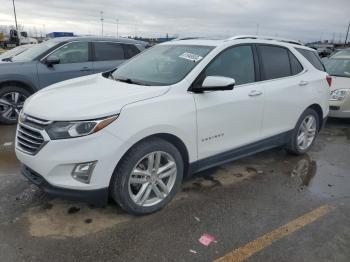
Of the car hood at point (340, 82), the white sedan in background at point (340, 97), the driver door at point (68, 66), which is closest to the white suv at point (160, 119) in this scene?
the white sedan in background at point (340, 97)

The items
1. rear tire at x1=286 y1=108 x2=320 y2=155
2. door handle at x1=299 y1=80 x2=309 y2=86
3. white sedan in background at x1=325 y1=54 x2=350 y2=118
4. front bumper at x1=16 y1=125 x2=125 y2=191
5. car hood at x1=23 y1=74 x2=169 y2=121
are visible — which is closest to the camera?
front bumper at x1=16 y1=125 x2=125 y2=191

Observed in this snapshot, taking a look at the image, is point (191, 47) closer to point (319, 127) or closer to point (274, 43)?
point (274, 43)

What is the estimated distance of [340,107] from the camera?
7375 millimetres

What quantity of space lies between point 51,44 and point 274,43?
480 centimetres

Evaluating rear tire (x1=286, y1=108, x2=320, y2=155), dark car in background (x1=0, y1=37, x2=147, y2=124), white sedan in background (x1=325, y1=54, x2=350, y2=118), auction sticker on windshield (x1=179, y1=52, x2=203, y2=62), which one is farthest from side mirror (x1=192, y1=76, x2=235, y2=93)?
white sedan in background (x1=325, y1=54, x2=350, y2=118)

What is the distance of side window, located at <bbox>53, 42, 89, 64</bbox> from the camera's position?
7.40 meters

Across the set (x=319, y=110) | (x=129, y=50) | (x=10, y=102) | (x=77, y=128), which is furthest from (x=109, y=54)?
(x=77, y=128)

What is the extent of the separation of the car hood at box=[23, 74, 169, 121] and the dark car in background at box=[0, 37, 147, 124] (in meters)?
3.39

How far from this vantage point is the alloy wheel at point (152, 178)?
3.38m

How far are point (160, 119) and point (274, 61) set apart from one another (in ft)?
7.17

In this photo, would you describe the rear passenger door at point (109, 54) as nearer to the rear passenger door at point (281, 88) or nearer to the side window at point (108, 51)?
the side window at point (108, 51)

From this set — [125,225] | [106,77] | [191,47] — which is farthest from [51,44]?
[125,225]

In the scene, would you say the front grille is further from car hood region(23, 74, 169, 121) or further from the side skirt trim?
the side skirt trim

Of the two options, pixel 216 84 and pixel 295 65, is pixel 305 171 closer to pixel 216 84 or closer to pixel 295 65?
pixel 295 65
